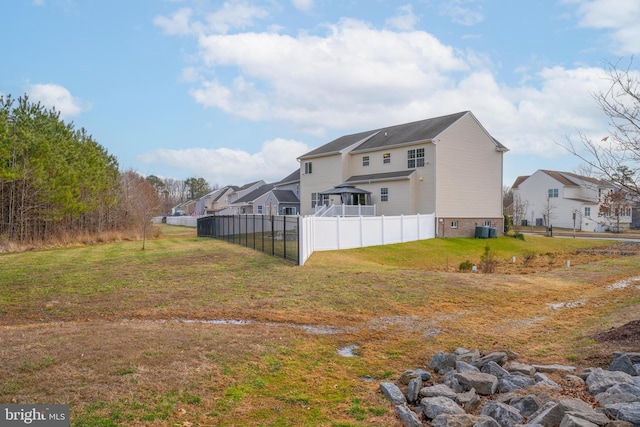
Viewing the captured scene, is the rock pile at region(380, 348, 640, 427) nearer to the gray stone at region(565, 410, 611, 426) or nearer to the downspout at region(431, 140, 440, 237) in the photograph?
the gray stone at region(565, 410, 611, 426)

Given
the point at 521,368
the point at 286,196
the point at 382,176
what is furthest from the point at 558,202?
the point at 521,368

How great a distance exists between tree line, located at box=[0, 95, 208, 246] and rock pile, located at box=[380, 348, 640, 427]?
2330 centimetres

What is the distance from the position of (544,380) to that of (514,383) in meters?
0.40

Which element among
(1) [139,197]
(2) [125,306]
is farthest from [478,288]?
(1) [139,197]

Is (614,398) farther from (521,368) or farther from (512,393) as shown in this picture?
(521,368)

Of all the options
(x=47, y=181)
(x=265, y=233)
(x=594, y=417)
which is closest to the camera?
(x=594, y=417)

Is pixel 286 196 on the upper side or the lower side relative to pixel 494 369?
upper

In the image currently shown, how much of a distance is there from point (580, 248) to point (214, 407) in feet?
105

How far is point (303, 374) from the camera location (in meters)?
6.31

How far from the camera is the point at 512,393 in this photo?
5.54 metres

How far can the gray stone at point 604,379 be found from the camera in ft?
18.0

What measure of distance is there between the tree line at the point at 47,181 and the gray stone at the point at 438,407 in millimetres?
23799

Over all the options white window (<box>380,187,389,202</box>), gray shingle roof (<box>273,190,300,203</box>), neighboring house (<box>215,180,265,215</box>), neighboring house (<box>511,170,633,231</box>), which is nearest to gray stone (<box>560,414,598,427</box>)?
white window (<box>380,187,389,202</box>)

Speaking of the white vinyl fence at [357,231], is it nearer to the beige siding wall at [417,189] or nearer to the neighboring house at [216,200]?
the beige siding wall at [417,189]
